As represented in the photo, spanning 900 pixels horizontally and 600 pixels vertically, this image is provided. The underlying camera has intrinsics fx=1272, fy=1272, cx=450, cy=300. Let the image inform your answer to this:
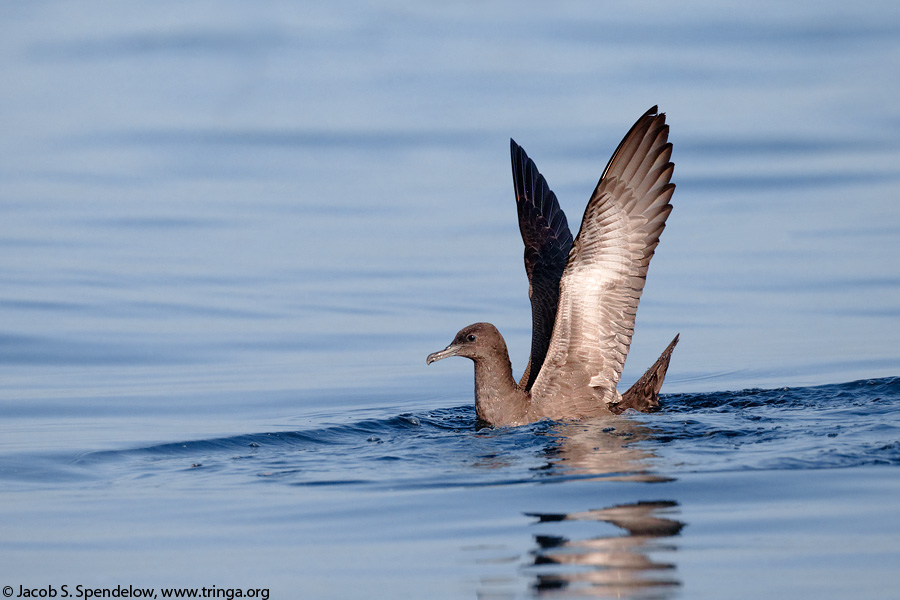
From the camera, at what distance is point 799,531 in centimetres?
571

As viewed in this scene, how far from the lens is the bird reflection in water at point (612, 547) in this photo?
16.4 ft

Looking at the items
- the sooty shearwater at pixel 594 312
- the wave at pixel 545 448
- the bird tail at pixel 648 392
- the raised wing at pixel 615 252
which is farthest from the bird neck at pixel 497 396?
the bird tail at pixel 648 392

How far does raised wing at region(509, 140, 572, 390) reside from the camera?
10.2 meters

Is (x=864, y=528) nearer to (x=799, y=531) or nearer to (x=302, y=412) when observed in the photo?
(x=799, y=531)

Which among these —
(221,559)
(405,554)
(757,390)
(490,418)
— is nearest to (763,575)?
(405,554)

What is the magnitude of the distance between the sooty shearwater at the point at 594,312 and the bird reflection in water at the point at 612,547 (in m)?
1.81

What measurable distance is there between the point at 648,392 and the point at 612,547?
12.8 ft

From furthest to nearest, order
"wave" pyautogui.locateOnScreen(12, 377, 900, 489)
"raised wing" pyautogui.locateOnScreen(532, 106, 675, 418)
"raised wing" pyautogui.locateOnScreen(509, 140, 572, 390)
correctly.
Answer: "raised wing" pyautogui.locateOnScreen(509, 140, 572, 390) < "raised wing" pyautogui.locateOnScreen(532, 106, 675, 418) < "wave" pyautogui.locateOnScreen(12, 377, 900, 489)

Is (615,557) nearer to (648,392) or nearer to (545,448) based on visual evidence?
(545,448)

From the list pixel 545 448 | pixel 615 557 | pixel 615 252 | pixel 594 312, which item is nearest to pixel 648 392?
pixel 594 312

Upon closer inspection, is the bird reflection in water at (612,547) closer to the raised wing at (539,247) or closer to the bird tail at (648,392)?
the bird tail at (648,392)

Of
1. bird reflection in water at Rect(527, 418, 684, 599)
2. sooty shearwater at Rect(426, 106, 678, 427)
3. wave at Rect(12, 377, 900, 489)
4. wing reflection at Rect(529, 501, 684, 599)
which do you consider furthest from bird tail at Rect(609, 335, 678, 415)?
wing reflection at Rect(529, 501, 684, 599)

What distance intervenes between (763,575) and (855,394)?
481 cm

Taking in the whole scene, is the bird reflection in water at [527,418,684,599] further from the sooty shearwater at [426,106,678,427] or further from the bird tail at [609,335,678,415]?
the bird tail at [609,335,678,415]
